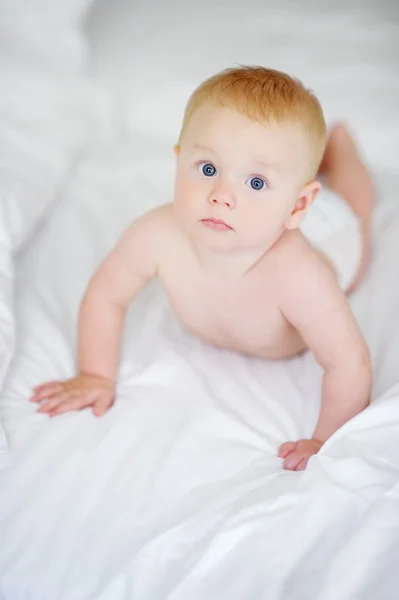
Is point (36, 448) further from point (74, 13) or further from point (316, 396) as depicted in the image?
point (74, 13)

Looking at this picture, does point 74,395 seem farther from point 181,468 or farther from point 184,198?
point 184,198

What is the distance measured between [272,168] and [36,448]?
1.41 ft

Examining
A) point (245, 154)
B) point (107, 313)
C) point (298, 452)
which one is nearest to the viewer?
point (245, 154)

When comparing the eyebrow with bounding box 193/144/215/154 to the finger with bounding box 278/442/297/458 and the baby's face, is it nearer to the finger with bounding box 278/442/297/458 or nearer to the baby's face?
the baby's face

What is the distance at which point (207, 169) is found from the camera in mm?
886

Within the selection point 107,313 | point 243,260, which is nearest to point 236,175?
Answer: point 243,260

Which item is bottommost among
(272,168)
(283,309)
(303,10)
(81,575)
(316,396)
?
(81,575)

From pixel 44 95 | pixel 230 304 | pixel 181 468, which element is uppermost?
pixel 44 95

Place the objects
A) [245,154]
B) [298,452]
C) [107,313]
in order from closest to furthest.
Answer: [245,154] → [298,452] → [107,313]

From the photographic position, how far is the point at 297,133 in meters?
0.87

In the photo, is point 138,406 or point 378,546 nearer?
point 378,546

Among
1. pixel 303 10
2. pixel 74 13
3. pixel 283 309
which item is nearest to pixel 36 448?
pixel 283 309

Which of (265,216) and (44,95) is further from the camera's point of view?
(44,95)

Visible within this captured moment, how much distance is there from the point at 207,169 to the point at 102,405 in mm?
341
